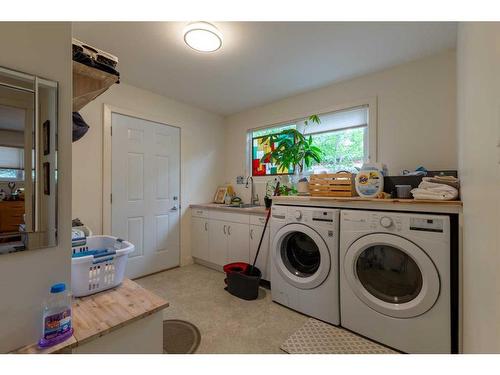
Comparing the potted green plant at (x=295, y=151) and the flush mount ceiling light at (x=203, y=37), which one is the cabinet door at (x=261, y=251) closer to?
the potted green plant at (x=295, y=151)

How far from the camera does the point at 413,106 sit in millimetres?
2076

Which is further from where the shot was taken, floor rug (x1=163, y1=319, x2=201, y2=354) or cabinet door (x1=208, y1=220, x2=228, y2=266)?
cabinet door (x1=208, y1=220, x2=228, y2=266)

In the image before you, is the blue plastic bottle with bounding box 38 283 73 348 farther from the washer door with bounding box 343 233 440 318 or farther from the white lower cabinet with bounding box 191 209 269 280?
the white lower cabinet with bounding box 191 209 269 280

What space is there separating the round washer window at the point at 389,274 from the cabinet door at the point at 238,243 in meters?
1.25

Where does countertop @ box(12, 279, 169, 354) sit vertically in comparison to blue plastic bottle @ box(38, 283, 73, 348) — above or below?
below

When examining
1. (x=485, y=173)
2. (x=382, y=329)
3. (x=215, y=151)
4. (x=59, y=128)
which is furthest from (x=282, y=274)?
(x=215, y=151)

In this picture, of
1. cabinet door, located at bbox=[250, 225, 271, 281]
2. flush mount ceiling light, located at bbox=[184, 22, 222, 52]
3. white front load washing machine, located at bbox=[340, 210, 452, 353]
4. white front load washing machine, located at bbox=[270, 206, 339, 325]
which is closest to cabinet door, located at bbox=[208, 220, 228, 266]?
cabinet door, located at bbox=[250, 225, 271, 281]

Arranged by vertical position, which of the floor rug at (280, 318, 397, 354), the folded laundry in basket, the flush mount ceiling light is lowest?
the floor rug at (280, 318, 397, 354)

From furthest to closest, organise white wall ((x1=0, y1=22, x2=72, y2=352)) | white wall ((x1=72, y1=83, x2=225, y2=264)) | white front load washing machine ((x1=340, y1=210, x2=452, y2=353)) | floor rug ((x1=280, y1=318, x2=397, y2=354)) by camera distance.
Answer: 1. white wall ((x1=72, y1=83, x2=225, y2=264))
2. floor rug ((x1=280, y1=318, x2=397, y2=354))
3. white front load washing machine ((x1=340, y1=210, x2=452, y2=353))
4. white wall ((x1=0, y1=22, x2=72, y2=352))

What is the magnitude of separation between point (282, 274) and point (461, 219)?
1353mm

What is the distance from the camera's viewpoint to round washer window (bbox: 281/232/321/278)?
6.40 ft
